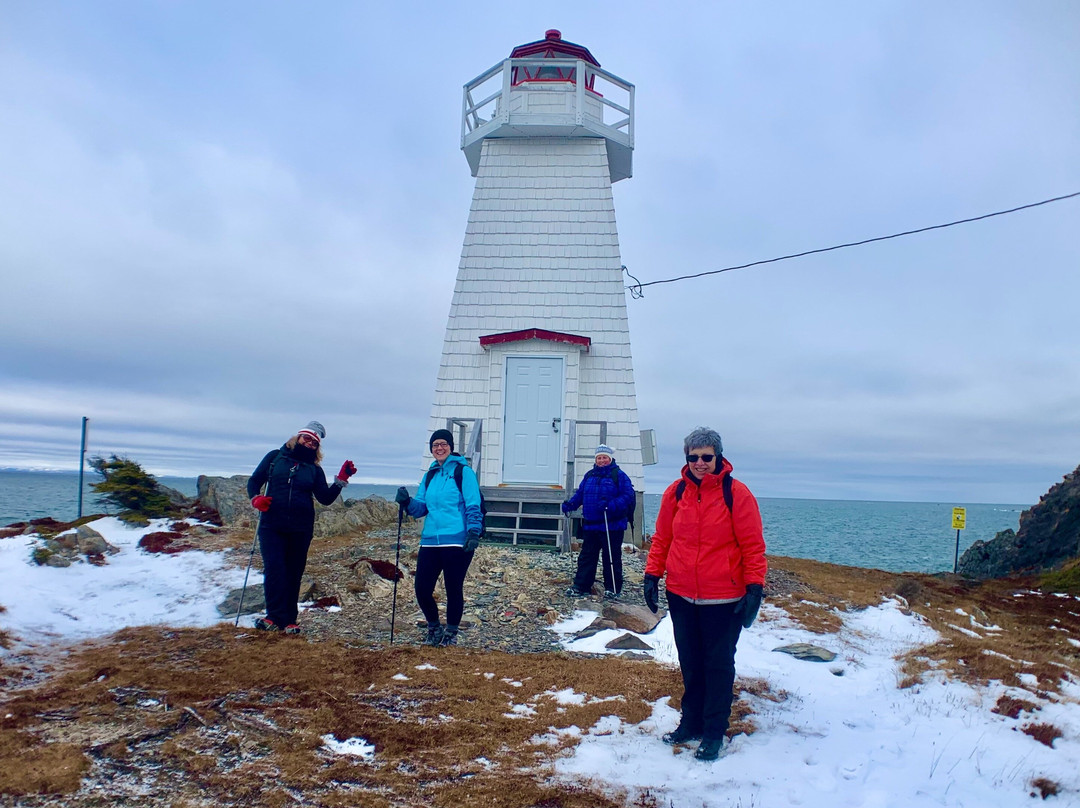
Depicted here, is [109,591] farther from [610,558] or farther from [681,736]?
[681,736]

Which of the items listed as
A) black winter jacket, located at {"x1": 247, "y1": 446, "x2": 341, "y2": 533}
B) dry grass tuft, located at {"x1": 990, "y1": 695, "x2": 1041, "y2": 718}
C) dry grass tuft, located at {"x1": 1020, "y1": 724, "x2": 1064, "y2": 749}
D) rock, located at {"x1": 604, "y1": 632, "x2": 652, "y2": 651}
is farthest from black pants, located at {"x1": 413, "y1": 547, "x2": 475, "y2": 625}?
dry grass tuft, located at {"x1": 1020, "y1": 724, "x2": 1064, "y2": 749}

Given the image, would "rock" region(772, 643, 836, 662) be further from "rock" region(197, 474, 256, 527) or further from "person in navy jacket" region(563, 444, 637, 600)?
"rock" region(197, 474, 256, 527)

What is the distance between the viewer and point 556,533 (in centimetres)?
1205

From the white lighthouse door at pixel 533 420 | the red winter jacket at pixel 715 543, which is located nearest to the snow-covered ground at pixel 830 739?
the red winter jacket at pixel 715 543

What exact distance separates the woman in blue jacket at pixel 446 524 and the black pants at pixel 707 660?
2.49 meters

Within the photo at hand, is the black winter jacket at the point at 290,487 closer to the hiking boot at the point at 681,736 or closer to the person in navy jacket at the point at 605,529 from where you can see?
the person in navy jacket at the point at 605,529

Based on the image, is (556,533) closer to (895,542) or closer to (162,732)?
(162,732)

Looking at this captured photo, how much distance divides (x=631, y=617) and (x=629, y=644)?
0.86 metres

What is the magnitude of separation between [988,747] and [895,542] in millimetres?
50601

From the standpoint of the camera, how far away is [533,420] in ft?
44.5

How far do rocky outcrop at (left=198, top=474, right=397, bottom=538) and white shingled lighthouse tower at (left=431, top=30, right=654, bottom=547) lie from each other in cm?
291

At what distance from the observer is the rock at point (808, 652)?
21.2ft

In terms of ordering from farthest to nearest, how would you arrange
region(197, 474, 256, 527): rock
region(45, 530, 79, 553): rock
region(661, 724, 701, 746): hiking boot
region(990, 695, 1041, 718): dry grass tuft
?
1. region(197, 474, 256, 527): rock
2. region(45, 530, 79, 553): rock
3. region(990, 695, 1041, 718): dry grass tuft
4. region(661, 724, 701, 746): hiking boot

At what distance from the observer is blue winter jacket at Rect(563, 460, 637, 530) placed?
8953 millimetres
